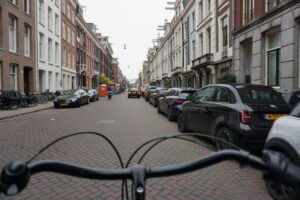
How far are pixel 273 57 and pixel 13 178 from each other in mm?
13771

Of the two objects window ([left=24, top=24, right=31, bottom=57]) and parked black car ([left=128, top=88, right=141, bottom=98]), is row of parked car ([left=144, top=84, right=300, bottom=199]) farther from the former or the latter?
parked black car ([left=128, top=88, right=141, bottom=98])

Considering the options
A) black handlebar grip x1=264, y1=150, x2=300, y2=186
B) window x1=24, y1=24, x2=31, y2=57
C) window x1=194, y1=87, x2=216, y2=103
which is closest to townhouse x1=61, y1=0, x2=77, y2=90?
window x1=24, y1=24, x2=31, y2=57

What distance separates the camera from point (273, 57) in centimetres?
1268

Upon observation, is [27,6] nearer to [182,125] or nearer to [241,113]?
[182,125]

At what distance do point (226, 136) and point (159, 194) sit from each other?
2.58m

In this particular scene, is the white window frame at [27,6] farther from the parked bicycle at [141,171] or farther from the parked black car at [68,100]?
the parked bicycle at [141,171]

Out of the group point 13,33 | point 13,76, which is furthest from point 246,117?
point 13,33

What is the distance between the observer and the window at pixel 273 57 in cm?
1234

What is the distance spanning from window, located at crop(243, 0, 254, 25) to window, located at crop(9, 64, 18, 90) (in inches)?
667

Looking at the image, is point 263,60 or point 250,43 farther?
point 250,43

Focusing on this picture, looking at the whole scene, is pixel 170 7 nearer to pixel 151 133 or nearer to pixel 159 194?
pixel 151 133

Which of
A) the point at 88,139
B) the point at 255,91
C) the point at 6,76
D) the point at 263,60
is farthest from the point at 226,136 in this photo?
the point at 6,76

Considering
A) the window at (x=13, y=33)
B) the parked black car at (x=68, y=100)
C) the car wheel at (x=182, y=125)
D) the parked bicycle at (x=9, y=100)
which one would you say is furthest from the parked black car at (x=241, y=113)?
the window at (x=13, y=33)

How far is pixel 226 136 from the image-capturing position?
5469 mm
